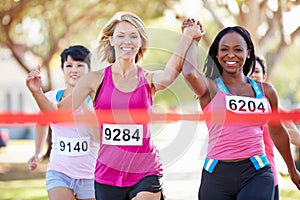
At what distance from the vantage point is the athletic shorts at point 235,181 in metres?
4.52

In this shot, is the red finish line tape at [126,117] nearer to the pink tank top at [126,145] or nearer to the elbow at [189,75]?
the pink tank top at [126,145]

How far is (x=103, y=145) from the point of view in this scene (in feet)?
15.5

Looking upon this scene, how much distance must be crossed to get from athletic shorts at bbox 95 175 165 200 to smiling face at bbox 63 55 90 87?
1.42 metres

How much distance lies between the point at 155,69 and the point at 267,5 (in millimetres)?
9969

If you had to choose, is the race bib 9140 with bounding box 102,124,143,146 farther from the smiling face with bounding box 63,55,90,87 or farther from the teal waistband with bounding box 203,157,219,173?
the smiling face with bounding box 63,55,90,87

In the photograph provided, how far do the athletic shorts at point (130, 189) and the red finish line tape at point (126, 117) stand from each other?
15.1 inches

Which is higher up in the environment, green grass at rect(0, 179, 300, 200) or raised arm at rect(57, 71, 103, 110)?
raised arm at rect(57, 71, 103, 110)

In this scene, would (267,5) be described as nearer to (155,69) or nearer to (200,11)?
(200,11)

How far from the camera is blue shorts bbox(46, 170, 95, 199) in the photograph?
18.4ft

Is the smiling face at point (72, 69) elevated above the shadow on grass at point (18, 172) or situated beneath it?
elevated above

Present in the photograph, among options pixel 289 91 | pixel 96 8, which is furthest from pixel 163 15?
pixel 289 91

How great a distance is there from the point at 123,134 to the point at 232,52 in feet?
2.94

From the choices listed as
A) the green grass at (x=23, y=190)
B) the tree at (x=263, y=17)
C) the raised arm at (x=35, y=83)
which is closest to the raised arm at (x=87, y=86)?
the raised arm at (x=35, y=83)

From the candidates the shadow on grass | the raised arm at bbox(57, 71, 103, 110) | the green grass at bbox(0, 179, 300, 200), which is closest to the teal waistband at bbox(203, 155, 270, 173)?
the raised arm at bbox(57, 71, 103, 110)
